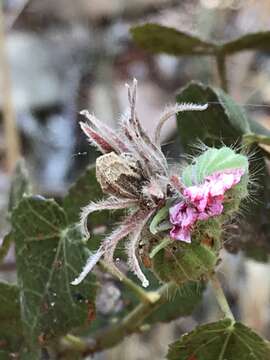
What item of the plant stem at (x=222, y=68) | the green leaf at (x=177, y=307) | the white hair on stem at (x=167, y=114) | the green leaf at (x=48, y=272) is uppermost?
the plant stem at (x=222, y=68)

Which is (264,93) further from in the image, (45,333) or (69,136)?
(45,333)

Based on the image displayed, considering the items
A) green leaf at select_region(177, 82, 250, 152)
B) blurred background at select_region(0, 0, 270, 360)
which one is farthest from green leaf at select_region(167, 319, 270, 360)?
blurred background at select_region(0, 0, 270, 360)

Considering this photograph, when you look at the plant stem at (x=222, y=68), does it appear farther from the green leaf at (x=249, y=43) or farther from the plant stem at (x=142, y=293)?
the plant stem at (x=142, y=293)

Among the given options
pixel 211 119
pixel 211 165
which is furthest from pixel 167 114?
pixel 211 119

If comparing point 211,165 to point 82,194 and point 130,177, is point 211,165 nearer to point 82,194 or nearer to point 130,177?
point 130,177

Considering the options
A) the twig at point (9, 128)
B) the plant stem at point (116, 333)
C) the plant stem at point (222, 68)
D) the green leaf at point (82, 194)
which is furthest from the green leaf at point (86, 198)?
the twig at point (9, 128)

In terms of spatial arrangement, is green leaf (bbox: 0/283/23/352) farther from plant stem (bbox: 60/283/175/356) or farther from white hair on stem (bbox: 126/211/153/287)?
white hair on stem (bbox: 126/211/153/287)
